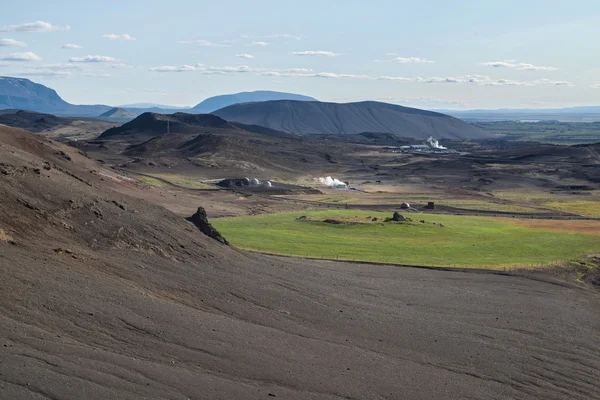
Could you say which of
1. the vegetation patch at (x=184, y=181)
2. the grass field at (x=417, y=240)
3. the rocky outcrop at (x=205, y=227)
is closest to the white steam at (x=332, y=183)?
the vegetation patch at (x=184, y=181)

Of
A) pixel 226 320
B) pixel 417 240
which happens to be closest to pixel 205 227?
pixel 226 320

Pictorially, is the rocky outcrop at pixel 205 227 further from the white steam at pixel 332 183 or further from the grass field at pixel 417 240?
the white steam at pixel 332 183

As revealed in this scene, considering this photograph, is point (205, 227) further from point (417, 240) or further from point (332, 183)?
point (332, 183)

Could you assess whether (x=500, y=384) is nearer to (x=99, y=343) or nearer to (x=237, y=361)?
(x=237, y=361)

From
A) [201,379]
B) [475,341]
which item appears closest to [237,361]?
[201,379]

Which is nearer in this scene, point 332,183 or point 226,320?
point 226,320

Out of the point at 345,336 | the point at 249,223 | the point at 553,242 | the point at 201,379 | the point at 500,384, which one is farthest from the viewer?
the point at 249,223
